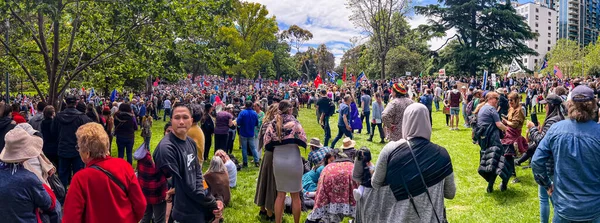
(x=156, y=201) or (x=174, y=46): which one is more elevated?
(x=174, y=46)

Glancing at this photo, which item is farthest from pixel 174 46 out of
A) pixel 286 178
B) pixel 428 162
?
pixel 428 162

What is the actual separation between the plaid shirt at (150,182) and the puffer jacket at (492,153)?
16.1 ft

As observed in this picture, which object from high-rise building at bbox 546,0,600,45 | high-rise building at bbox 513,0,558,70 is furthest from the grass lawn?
high-rise building at bbox 546,0,600,45

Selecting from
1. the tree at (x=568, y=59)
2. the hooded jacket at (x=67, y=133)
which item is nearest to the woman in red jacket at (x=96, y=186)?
the hooded jacket at (x=67, y=133)

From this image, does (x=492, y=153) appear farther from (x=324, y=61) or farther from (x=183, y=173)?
(x=324, y=61)

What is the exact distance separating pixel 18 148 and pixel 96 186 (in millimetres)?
840

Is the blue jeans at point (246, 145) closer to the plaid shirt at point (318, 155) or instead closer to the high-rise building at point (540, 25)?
the plaid shirt at point (318, 155)

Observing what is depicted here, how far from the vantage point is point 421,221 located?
10.1 feet

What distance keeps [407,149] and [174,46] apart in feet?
27.9

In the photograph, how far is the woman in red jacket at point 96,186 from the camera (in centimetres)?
277

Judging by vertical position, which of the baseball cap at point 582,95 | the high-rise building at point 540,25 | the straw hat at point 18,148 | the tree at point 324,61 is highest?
the high-rise building at point 540,25

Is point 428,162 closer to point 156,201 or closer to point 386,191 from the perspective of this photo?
point 386,191

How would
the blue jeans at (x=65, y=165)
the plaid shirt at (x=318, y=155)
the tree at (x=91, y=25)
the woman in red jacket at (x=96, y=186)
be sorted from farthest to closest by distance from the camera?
the tree at (x=91, y=25) < the blue jeans at (x=65, y=165) < the plaid shirt at (x=318, y=155) < the woman in red jacket at (x=96, y=186)

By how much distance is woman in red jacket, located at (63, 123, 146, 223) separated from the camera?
277 cm
